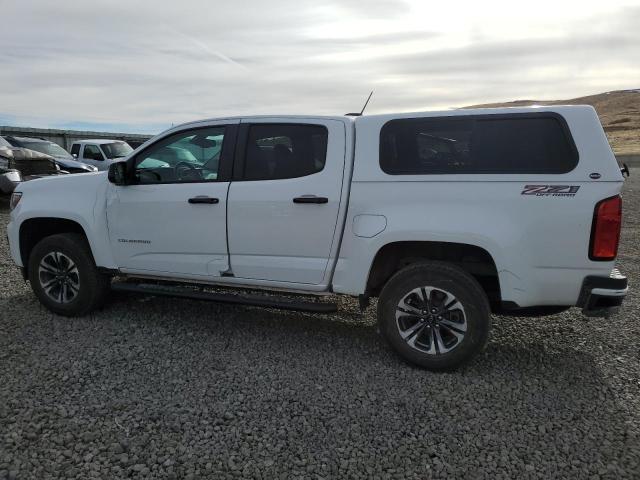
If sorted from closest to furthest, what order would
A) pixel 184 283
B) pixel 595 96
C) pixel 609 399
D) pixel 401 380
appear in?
1. pixel 609 399
2. pixel 401 380
3. pixel 184 283
4. pixel 595 96

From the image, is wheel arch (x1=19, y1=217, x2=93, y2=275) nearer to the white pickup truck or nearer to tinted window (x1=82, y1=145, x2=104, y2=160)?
the white pickup truck

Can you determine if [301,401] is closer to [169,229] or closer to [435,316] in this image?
[435,316]

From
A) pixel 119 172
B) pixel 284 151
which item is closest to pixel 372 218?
pixel 284 151

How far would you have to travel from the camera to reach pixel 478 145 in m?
3.60

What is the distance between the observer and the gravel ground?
2.72 metres

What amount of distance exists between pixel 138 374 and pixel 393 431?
74.4 inches

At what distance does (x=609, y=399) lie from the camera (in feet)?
11.1

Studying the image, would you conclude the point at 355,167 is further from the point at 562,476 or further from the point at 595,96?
the point at 595,96

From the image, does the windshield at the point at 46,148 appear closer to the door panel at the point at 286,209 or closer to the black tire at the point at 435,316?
the door panel at the point at 286,209

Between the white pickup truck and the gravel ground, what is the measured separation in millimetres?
397

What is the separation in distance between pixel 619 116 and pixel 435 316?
209ft

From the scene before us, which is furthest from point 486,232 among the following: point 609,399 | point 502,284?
point 609,399

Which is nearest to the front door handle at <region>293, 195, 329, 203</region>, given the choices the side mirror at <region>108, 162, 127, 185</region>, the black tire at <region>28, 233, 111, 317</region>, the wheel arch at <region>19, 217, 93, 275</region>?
the side mirror at <region>108, 162, 127, 185</region>

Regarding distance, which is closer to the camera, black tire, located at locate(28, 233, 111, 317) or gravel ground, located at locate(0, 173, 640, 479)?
gravel ground, located at locate(0, 173, 640, 479)
